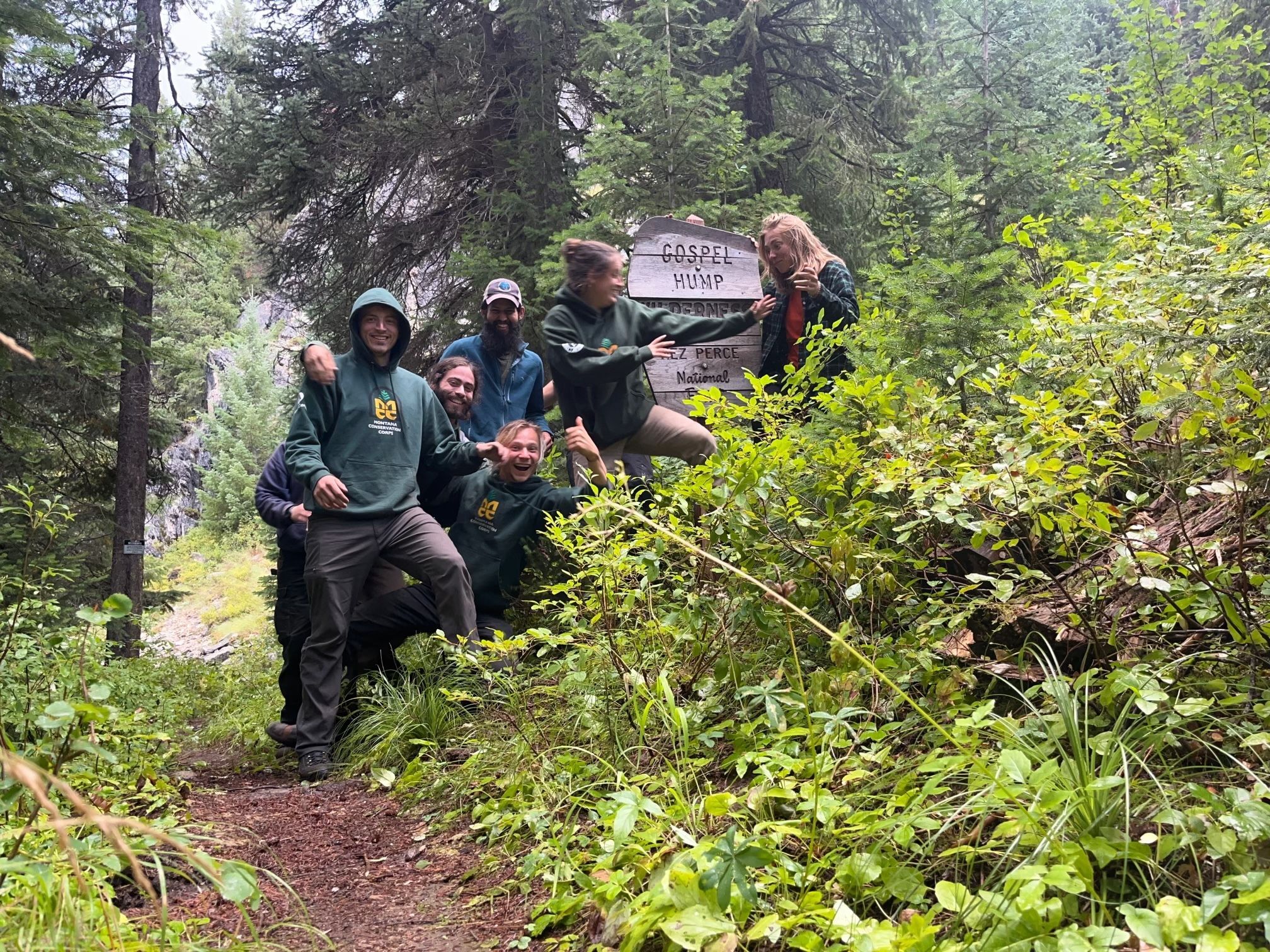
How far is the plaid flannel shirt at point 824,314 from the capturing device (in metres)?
6.11

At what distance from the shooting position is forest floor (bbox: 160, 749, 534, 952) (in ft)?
8.57

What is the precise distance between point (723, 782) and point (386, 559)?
2.86 meters

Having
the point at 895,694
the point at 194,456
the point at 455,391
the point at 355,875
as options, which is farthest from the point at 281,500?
the point at 194,456

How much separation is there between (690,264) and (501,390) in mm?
1726

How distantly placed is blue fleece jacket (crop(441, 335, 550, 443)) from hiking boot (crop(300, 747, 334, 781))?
2421 millimetres

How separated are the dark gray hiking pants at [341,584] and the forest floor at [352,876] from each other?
19.6 inches

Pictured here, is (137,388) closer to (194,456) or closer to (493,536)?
(493,536)

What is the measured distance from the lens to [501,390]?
657 centimetres

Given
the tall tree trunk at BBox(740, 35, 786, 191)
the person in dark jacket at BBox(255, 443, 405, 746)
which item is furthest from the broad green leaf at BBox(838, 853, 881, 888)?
the tall tree trunk at BBox(740, 35, 786, 191)

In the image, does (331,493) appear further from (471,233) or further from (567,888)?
(471,233)

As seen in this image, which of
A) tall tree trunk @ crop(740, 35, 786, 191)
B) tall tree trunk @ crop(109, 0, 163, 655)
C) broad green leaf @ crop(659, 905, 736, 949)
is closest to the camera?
broad green leaf @ crop(659, 905, 736, 949)

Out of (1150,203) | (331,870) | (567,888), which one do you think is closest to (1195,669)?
(567,888)

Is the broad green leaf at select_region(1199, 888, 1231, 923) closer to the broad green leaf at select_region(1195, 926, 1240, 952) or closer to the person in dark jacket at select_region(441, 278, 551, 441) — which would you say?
the broad green leaf at select_region(1195, 926, 1240, 952)

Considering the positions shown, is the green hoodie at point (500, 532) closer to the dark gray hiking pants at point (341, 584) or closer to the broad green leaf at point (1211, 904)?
the dark gray hiking pants at point (341, 584)
